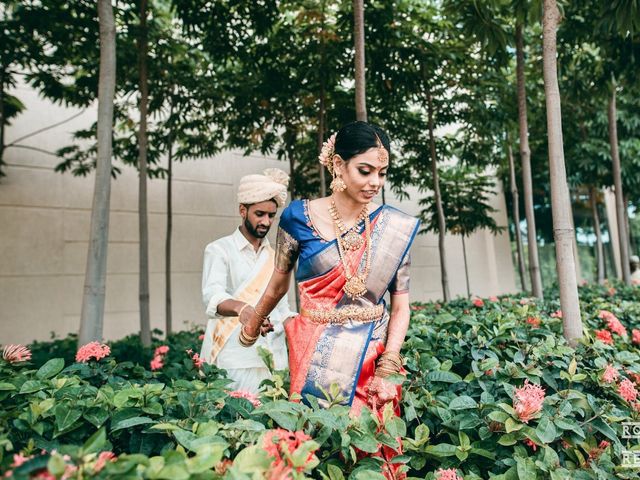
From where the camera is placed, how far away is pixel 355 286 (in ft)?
5.14

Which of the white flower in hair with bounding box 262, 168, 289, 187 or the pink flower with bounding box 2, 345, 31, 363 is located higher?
the white flower in hair with bounding box 262, 168, 289, 187

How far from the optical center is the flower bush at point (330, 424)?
3.24 feet

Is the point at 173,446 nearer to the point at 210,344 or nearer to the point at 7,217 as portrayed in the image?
the point at 210,344

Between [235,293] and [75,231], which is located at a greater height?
[75,231]

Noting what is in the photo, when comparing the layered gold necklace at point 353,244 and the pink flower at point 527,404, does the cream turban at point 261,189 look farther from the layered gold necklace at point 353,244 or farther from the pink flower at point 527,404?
the pink flower at point 527,404

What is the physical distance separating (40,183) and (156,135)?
232cm

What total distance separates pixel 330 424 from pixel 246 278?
149 cm

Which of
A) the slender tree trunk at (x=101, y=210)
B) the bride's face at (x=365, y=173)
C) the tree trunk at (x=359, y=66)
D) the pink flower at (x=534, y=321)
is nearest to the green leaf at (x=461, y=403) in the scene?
the bride's face at (x=365, y=173)

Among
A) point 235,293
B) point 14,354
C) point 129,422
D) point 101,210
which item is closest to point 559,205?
point 235,293

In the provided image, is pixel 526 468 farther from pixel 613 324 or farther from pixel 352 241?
pixel 613 324

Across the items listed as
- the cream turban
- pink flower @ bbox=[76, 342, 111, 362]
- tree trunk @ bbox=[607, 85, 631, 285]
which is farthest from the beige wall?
pink flower @ bbox=[76, 342, 111, 362]

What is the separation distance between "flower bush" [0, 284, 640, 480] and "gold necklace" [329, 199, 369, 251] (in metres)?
0.50

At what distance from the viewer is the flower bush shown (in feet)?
3.24

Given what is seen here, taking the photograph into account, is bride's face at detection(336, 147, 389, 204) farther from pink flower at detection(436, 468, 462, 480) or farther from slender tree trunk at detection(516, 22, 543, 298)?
slender tree trunk at detection(516, 22, 543, 298)
